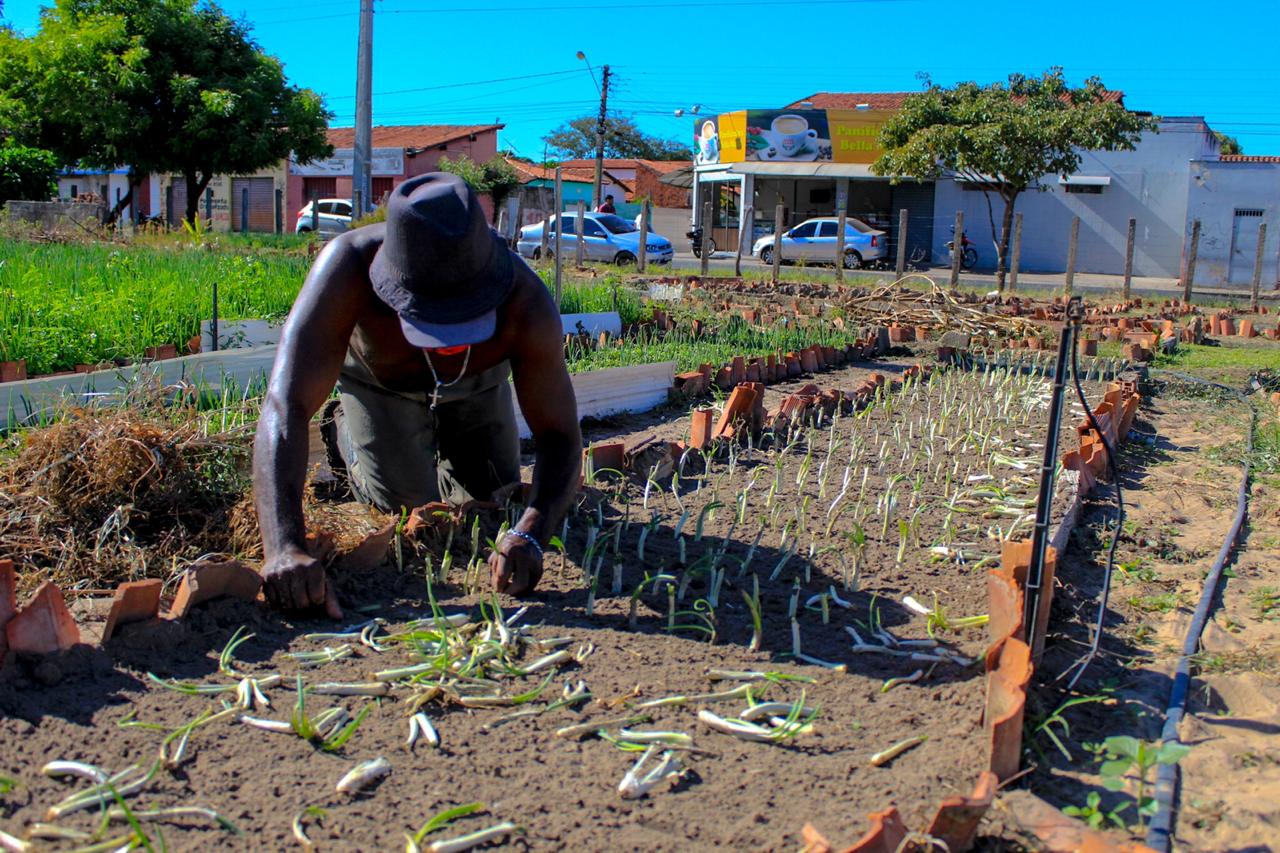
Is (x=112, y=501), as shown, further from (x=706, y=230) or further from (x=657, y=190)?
(x=657, y=190)

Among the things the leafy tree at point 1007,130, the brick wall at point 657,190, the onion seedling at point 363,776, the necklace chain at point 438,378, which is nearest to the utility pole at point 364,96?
the leafy tree at point 1007,130

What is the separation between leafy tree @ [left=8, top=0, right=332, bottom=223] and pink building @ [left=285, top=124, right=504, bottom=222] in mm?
14876

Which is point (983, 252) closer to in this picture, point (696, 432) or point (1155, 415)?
point (1155, 415)

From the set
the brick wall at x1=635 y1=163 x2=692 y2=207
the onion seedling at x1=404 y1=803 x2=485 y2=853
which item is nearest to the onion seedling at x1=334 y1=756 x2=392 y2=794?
the onion seedling at x1=404 y1=803 x2=485 y2=853

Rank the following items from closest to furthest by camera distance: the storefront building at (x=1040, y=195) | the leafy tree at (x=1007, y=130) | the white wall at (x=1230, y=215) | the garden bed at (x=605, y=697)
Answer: the garden bed at (x=605, y=697) < the leafy tree at (x=1007, y=130) < the white wall at (x=1230, y=215) < the storefront building at (x=1040, y=195)

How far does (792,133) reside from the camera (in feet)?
109

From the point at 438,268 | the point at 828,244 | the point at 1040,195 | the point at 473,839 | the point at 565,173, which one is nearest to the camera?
the point at 473,839

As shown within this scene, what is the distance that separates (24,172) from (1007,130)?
755 inches

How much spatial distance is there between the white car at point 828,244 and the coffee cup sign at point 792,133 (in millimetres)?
5969

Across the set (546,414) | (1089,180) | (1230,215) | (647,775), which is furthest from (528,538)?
(1089,180)

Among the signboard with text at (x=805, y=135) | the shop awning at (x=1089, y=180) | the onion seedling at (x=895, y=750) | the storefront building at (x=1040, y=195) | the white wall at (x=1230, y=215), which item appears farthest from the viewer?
the signboard with text at (x=805, y=135)

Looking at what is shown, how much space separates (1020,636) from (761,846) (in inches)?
41.7

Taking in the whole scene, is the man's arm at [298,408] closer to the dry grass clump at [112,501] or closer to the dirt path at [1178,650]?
the dry grass clump at [112,501]

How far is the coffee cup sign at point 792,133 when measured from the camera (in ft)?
109
